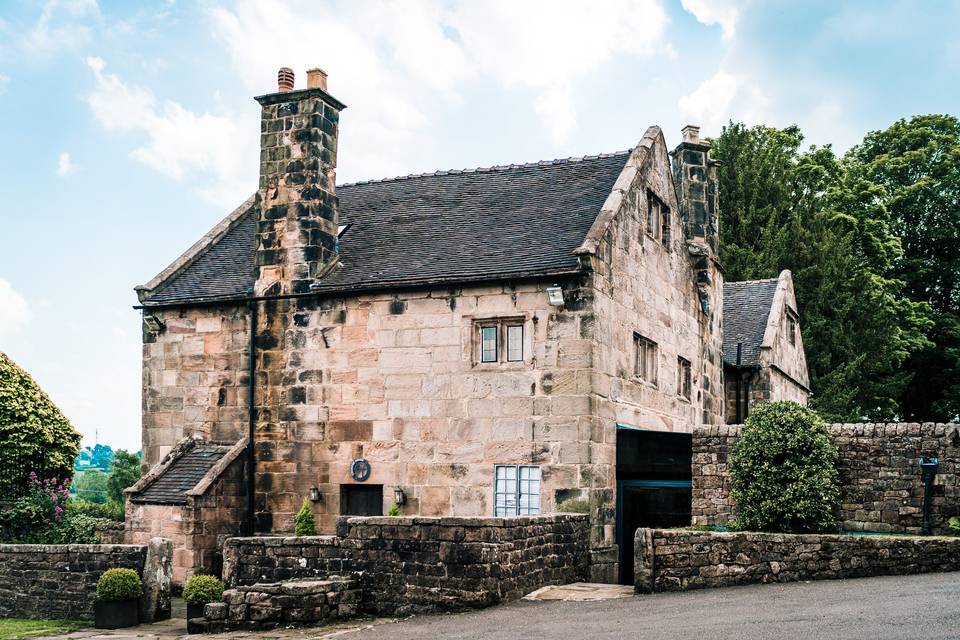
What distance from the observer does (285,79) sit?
23.3 m

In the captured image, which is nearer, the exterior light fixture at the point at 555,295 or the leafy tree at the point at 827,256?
the exterior light fixture at the point at 555,295

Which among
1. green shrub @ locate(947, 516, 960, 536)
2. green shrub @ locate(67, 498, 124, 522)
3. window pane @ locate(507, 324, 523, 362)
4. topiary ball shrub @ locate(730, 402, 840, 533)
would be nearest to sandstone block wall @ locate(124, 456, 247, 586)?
green shrub @ locate(67, 498, 124, 522)

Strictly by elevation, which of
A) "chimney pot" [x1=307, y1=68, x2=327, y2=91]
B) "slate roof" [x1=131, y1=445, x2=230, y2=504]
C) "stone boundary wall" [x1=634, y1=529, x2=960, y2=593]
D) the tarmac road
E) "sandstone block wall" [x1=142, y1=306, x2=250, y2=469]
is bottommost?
the tarmac road

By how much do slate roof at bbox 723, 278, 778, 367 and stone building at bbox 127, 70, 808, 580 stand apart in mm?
5858

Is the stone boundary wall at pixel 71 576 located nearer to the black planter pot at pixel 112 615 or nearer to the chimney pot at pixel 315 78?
the black planter pot at pixel 112 615

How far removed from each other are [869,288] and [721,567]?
28635 millimetres

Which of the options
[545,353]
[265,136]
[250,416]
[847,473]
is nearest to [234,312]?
[250,416]

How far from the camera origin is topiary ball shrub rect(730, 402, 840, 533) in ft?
57.5

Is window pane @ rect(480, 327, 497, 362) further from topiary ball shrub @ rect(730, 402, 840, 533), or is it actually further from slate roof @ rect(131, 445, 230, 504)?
slate roof @ rect(131, 445, 230, 504)

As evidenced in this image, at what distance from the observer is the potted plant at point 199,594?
652 inches

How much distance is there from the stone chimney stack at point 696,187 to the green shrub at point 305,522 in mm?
11522

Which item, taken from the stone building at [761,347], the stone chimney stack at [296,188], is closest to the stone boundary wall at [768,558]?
the stone chimney stack at [296,188]

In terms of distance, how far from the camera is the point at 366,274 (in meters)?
22.0

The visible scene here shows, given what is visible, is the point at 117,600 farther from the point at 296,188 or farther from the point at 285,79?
the point at 285,79
